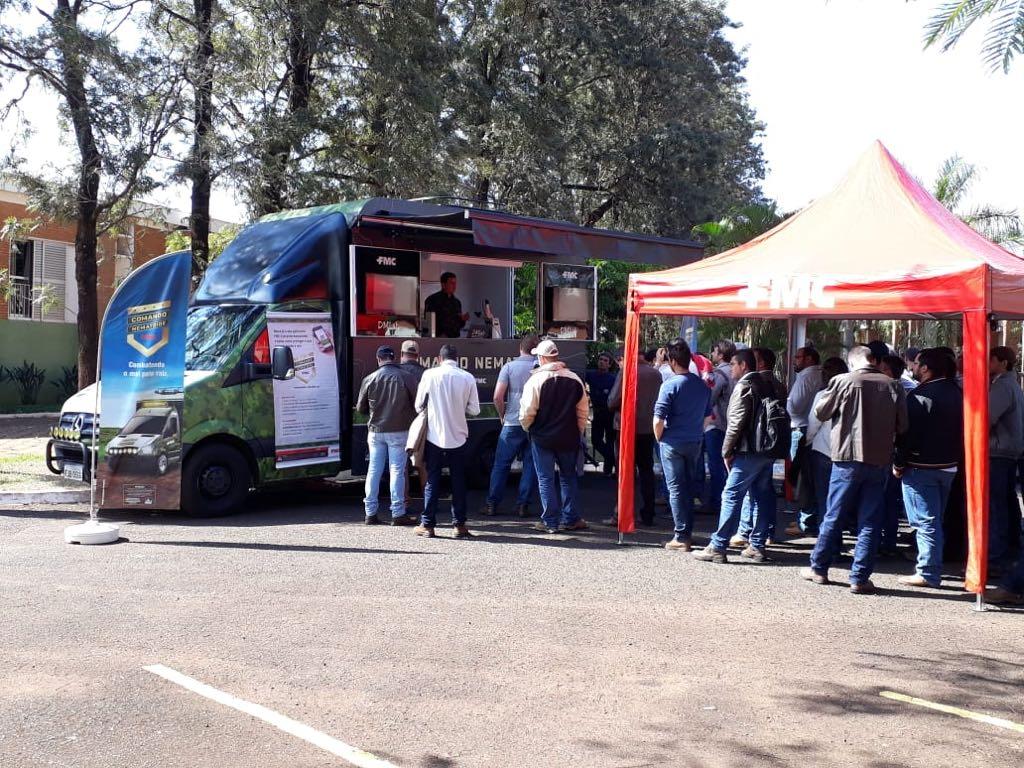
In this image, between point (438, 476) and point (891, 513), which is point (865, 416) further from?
point (438, 476)

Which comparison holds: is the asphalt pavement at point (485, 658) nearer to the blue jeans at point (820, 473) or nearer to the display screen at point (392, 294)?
the blue jeans at point (820, 473)

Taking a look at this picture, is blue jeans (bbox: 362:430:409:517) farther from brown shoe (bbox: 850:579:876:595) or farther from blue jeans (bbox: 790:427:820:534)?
brown shoe (bbox: 850:579:876:595)

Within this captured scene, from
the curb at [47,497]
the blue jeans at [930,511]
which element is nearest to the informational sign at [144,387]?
the curb at [47,497]

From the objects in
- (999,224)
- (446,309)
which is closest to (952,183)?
(999,224)

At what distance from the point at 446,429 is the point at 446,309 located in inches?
181

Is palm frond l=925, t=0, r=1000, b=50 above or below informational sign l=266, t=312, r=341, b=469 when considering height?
above

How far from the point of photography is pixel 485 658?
584 cm

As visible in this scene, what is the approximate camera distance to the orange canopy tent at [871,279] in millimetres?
7367

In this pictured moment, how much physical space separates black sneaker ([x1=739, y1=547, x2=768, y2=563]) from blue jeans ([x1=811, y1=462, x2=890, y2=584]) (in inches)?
47.1

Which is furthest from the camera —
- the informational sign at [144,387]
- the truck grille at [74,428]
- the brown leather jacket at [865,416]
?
the truck grille at [74,428]

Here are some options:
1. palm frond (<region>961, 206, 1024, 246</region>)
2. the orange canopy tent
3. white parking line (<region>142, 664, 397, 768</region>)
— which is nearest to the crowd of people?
the orange canopy tent

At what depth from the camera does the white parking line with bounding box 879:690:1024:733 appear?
4980mm

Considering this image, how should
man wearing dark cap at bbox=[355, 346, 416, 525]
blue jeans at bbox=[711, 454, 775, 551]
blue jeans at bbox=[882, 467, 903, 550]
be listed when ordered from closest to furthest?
blue jeans at bbox=[711, 454, 775, 551] → blue jeans at bbox=[882, 467, 903, 550] → man wearing dark cap at bbox=[355, 346, 416, 525]

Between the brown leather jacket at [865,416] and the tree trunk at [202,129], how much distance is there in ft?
34.9
